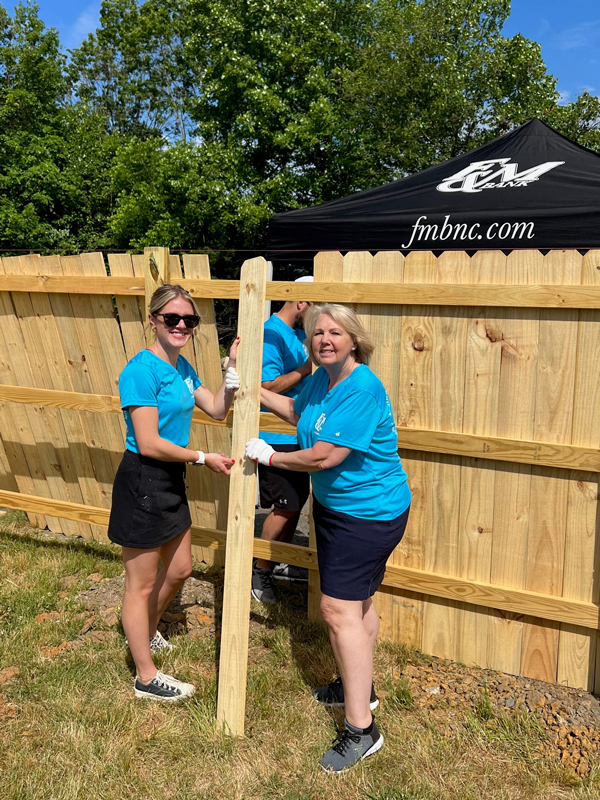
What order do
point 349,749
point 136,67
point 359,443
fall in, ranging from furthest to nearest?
point 136,67
point 349,749
point 359,443

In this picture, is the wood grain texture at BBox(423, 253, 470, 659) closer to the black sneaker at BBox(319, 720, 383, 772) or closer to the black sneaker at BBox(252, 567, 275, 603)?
the black sneaker at BBox(319, 720, 383, 772)

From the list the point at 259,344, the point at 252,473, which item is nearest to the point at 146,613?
the point at 252,473

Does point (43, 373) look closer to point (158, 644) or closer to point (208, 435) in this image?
point (208, 435)

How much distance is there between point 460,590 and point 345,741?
1000 millimetres

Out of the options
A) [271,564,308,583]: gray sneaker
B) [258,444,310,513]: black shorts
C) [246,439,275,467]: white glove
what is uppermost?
[246,439,275,467]: white glove

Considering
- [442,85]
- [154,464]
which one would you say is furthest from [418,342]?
[442,85]

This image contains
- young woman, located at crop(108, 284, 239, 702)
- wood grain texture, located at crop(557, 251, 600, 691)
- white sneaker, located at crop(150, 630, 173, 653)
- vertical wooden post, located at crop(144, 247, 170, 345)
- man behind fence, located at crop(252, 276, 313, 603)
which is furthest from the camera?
man behind fence, located at crop(252, 276, 313, 603)

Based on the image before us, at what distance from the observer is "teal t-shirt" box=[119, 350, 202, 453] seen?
2.59 metres

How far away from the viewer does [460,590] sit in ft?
10.3

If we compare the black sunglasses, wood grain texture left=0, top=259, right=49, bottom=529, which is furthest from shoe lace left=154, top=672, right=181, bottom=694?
wood grain texture left=0, top=259, right=49, bottom=529

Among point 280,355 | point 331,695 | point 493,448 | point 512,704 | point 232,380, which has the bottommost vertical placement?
point 512,704

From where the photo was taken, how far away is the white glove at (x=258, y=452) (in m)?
2.54

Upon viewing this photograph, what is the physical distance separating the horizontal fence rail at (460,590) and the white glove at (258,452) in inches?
45.8

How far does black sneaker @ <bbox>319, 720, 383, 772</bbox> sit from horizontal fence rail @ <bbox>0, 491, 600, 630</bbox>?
0.87 meters
